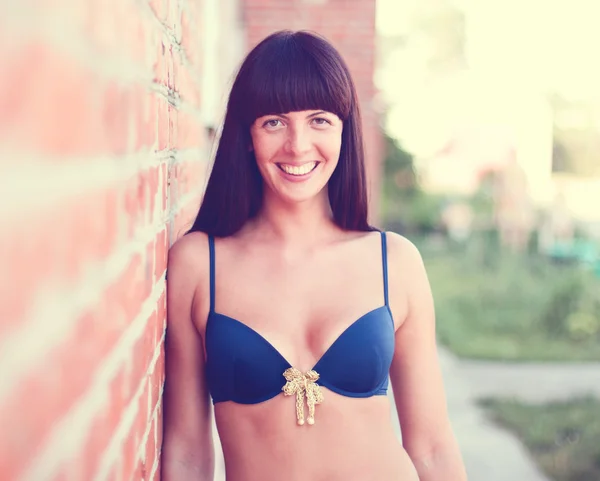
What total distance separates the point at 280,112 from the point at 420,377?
0.90 metres

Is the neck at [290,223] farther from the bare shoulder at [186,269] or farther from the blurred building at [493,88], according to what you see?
the blurred building at [493,88]

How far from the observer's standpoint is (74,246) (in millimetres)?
841

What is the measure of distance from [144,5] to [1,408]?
2.90 ft

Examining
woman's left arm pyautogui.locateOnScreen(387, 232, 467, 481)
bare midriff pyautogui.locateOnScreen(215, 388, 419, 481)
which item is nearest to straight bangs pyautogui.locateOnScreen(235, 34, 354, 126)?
woman's left arm pyautogui.locateOnScreen(387, 232, 467, 481)

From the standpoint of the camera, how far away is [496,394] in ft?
26.8

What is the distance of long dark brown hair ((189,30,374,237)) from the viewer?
7.17 feet

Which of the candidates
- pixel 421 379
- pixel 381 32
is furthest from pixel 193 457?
pixel 381 32

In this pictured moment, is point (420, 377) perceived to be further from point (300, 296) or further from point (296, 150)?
point (296, 150)

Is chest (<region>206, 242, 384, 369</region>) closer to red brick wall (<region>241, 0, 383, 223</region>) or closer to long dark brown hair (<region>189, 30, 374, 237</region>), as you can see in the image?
long dark brown hair (<region>189, 30, 374, 237</region>)

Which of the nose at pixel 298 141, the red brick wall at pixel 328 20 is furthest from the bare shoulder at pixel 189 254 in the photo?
the red brick wall at pixel 328 20

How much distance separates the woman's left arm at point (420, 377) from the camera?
2365 millimetres

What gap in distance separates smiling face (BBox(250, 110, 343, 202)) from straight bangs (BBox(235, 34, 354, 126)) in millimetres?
30

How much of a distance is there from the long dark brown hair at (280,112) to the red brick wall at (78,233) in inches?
25.1

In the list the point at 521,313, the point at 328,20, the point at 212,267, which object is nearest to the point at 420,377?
the point at 212,267
